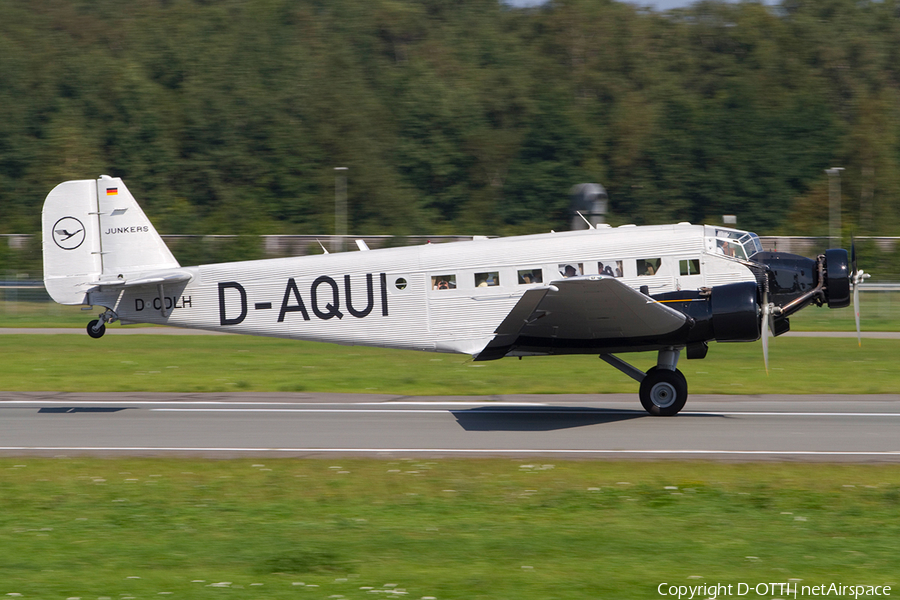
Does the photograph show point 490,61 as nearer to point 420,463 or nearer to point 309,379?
point 309,379

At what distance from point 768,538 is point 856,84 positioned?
272 ft

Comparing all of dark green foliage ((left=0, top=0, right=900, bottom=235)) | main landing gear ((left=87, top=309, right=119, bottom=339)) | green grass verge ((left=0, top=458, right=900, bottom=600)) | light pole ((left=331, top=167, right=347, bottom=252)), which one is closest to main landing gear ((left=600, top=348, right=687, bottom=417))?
green grass verge ((left=0, top=458, right=900, bottom=600))

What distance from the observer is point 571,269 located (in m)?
16.4

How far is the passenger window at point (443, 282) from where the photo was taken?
16.8 meters

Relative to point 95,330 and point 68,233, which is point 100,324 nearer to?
point 95,330

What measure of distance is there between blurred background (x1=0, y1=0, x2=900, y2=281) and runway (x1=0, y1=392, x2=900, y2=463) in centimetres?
4609

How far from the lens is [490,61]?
84.9m

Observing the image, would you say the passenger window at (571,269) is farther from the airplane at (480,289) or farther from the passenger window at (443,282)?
the passenger window at (443,282)

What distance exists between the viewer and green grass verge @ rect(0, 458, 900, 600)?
8570mm

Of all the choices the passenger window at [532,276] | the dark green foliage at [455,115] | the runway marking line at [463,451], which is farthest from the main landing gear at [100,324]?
the dark green foliage at [455,115]

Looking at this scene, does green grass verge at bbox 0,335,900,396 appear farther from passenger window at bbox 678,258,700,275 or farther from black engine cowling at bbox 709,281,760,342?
black engine cowling at bbox 709,281,760,342

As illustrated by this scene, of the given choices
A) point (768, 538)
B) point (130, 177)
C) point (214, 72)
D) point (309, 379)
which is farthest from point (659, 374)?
point (214, 72)

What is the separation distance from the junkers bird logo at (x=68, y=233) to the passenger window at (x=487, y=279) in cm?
746

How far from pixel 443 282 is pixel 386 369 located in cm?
775
